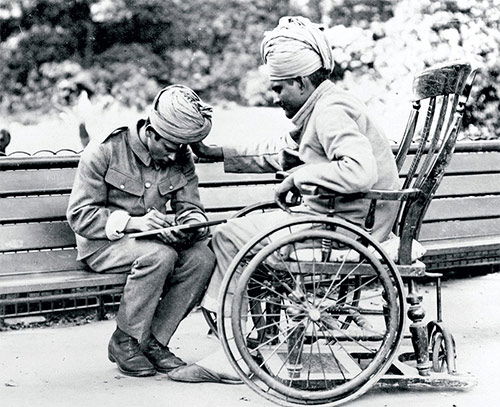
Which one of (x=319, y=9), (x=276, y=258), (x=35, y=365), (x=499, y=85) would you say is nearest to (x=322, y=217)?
(x=276, y=258)

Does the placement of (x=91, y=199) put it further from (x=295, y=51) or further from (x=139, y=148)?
(x=295, y=51)

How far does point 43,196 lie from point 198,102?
101cm

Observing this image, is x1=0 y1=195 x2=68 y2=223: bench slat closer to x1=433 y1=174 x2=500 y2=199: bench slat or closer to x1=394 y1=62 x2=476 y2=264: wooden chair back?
x1=394 y1=62 x2=476 y2=264: wooden chair back

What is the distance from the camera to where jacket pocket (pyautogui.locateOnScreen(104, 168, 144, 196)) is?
4082 mm

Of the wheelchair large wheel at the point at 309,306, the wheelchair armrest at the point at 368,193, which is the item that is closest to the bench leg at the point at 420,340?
the wheelchair large wheel at the point at 309,306

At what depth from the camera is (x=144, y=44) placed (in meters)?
8.37

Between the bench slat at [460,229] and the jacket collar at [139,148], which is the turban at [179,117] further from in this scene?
the bench slat at [460,229]

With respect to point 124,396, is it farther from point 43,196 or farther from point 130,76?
point 130,76

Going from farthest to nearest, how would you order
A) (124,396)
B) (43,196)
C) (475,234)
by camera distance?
(475,234), (43,196), (124,396)

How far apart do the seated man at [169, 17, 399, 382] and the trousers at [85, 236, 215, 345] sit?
0.35 ft

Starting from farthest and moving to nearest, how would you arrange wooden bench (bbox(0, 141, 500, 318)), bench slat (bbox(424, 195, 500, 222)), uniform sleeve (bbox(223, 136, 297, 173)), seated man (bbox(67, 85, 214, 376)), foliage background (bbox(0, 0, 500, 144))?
1. foliage background (bbox(0, 0, 500, 144))
2. bench slat (bbox(424, 195, 500, 222))
3. uniform sleeve (bbox(223, 136, 297, 173))
4. wooden bench (bbox(0, 141, 500, 318))
5. seated man (bbox(67, 85, 214, 376))

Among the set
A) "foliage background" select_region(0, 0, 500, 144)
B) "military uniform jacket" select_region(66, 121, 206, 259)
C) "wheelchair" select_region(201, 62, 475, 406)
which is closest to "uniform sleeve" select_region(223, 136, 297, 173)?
"military uniform jacket" select_region(66, 121, 206, 259)

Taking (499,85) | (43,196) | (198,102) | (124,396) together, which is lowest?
(124,396)

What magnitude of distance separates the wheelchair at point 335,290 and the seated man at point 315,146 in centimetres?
7
